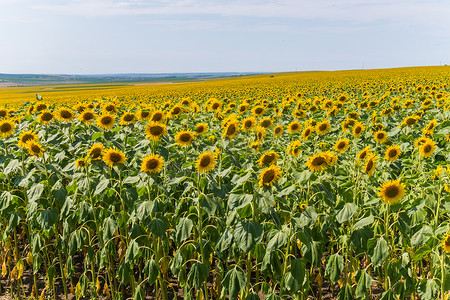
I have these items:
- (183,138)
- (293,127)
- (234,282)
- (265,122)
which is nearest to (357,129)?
(293,127)

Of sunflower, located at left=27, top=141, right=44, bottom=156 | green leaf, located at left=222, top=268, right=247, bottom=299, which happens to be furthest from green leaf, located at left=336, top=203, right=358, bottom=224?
sunflower, located at left=27, top=141, right=44, bottom=156

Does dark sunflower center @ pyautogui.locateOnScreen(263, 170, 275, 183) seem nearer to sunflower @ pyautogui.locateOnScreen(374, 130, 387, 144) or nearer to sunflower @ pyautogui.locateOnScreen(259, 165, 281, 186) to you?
sunflower @ pyautogui.locateOnScreen(259, 165, 281, 186)

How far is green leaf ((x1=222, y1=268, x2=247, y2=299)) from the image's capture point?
333cm

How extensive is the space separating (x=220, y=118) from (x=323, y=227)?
3817mm

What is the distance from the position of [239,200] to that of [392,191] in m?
1.36

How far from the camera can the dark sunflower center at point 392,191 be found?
3188mm

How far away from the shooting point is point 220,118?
7090 millimetres

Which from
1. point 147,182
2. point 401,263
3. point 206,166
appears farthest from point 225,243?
point 401,263

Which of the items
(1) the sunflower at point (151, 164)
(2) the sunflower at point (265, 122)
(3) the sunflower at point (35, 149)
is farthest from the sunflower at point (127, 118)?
(2) the sunflower at point (265, 122)

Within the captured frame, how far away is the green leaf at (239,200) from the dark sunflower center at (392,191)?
1233 mm

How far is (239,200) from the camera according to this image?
3.09 m

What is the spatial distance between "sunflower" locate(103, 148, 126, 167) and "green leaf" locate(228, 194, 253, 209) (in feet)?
4.39

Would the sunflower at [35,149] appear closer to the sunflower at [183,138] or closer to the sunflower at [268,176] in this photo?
the sunflower at [183,138]

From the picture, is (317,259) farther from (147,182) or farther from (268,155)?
(147,182)
